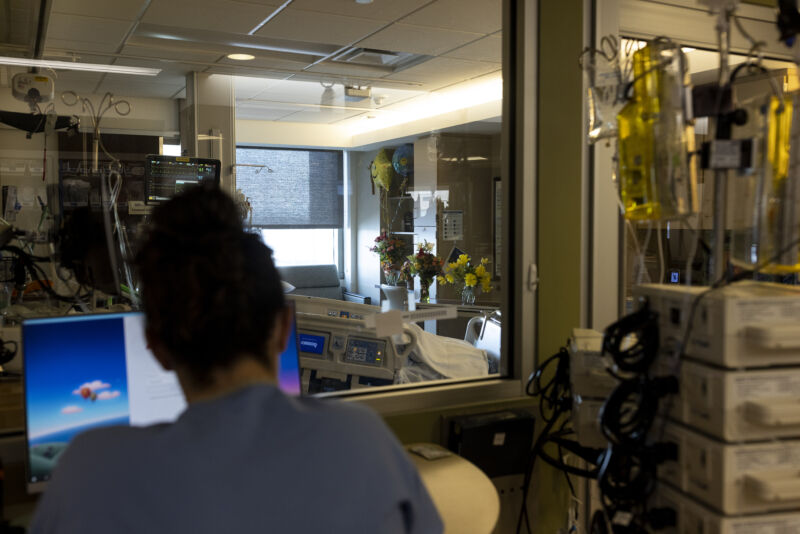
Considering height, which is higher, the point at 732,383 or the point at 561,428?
the point at 732,383

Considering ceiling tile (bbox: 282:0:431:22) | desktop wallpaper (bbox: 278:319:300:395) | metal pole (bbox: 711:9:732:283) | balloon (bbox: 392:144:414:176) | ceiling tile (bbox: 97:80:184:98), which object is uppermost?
ceiling tile (bbox: 282:0:431:22)

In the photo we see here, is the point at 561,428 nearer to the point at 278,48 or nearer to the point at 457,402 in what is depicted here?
the point at 457,402

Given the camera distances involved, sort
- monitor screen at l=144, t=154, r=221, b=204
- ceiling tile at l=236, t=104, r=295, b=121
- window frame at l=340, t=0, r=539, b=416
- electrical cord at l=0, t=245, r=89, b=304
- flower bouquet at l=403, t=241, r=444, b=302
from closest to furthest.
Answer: electrical cord at l=0, t=245, r=89, b=304 < window frame at l=340, t=0, r=539, b=416 < monitor screen at l=144, t=154, r=221, b=204 < flower bouquet at l=403, t=241, r=444, b=302 < ceiling tile at l=236, t=104, r=295, b=121

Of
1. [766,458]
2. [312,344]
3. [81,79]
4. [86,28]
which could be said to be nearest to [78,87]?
[86,28]

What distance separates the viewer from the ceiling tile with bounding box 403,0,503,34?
3.29 metres

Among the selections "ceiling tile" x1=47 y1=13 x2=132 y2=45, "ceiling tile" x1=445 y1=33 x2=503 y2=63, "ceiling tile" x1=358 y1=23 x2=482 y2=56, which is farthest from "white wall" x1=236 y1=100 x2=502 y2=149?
"ceiling tile" x1=47 y1=13 x2=132 y2=45

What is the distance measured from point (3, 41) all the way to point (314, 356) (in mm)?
2611

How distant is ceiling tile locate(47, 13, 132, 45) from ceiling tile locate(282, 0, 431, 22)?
3.71 ft

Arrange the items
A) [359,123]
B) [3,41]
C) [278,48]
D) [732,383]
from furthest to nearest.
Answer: [359,123] < [278,48] < [3,41] < [732,383]

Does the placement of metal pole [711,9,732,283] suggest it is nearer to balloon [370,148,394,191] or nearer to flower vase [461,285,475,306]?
flower vase [461,285,475,306]

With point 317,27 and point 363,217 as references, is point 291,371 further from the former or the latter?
point 363,217

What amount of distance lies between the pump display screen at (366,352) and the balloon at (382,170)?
3.32 m

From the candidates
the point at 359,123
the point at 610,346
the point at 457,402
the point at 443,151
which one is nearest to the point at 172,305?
the point at 610,346

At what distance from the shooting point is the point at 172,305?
862 mm
